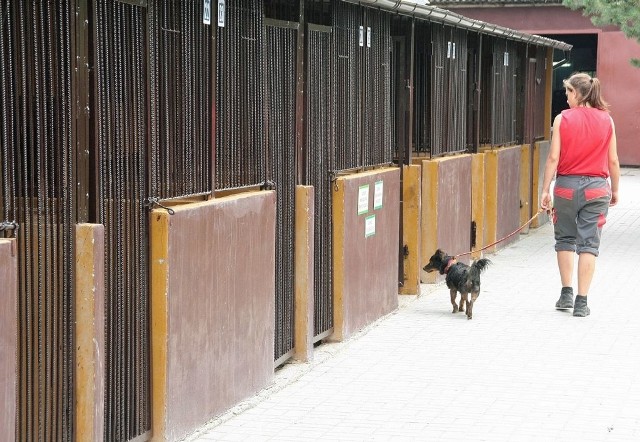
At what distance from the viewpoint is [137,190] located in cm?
644

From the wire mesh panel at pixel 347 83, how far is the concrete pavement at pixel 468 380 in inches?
54.3

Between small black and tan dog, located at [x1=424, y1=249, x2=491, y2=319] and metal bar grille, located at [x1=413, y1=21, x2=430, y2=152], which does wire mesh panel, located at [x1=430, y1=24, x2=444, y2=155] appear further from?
small black and tan dog, located at [x1=424, y1=249, x2=491, y2=319]

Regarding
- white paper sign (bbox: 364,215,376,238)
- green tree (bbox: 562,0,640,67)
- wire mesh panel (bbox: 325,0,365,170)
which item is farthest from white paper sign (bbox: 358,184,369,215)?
green tree (bbox: 562,0,640,67)

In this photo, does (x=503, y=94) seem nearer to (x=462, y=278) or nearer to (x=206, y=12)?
(x=462, y=278)

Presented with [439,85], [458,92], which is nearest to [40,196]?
[439,85]

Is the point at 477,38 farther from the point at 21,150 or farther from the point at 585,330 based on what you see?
the point at 21,150

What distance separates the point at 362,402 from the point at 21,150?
10.5ft

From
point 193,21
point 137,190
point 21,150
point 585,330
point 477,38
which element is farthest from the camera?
point 477,38

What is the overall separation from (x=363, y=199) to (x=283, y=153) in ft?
5.47

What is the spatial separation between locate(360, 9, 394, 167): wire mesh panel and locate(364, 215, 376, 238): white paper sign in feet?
1.44

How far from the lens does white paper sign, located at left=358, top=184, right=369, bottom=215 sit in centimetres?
1023

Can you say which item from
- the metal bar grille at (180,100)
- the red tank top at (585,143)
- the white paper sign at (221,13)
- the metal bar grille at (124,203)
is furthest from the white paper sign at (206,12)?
the red tank top at (585,143)

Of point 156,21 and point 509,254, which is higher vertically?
point 156,21

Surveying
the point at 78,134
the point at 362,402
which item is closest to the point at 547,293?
the point at 362,402
